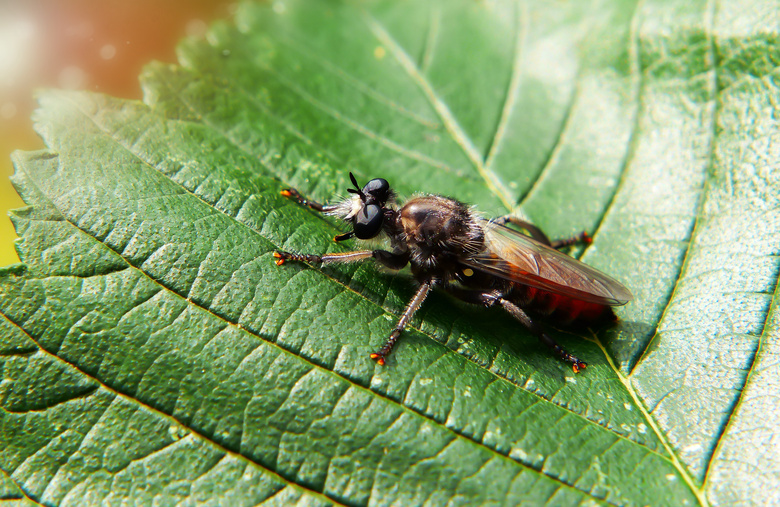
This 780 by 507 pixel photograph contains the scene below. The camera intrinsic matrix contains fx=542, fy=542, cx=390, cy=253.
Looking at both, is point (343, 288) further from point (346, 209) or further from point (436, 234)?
point (436, 234)


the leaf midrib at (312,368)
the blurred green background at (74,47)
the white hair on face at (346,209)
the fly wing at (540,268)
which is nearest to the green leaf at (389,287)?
the leaf midrib at (312,368)

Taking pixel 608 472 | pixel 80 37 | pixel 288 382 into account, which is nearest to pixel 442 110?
pixel 288 382

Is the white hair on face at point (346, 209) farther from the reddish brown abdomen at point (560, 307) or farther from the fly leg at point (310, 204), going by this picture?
the reddish brown abdomen at point (560, 307)

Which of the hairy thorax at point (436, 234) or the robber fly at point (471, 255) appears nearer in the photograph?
the robber fly at point (471, 255)

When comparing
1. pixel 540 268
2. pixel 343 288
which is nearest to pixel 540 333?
pixel 540 268

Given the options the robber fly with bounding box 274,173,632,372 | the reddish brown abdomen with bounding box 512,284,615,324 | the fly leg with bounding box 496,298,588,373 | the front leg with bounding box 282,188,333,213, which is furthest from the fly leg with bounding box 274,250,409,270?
the reddish brown abdomen with bounding box 512,284,615,324

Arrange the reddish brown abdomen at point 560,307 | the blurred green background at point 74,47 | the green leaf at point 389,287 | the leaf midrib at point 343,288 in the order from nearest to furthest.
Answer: the green leaf at point 389,287
the leaf midrib at point 343,288
the reddish brown abdomen at point 560,307
the blurred green background at point 74,47

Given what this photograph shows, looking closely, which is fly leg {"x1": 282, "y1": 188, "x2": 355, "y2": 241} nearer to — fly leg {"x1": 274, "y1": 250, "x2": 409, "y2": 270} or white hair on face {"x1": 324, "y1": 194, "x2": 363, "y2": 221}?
white hair on face {"x1": 324, "y1": 194, "x2": 363, "y2": 221}
